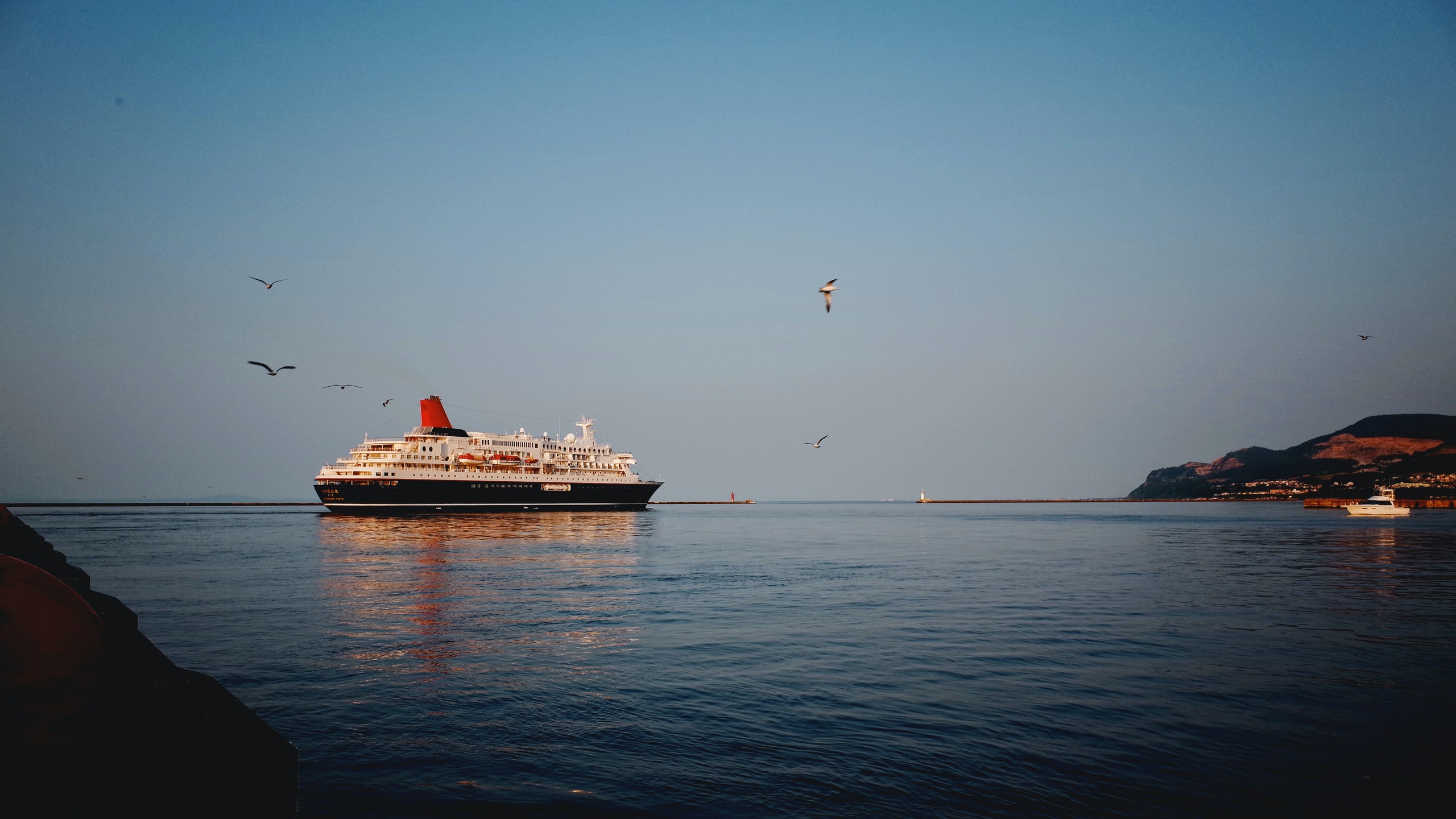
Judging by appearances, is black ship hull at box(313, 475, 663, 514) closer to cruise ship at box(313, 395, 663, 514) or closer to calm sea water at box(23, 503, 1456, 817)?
cruise ship at box(313, 395, 663, 514)

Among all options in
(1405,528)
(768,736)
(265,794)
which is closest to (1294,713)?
(768,736)

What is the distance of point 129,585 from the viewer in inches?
794

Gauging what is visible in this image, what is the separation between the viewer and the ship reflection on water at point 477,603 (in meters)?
11.6

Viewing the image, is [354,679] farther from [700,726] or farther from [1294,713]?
[1294,713]

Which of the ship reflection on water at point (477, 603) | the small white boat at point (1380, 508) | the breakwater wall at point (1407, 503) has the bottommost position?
the breakwater wall at point (1407, 503)

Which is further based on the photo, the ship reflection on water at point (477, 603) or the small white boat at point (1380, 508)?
the small white boat at point (1380, 508)

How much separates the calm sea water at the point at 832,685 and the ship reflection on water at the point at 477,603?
0.12 metres

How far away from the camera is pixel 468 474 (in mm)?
79688

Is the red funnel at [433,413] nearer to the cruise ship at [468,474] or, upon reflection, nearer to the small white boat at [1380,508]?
the cruise ship at [468,474]

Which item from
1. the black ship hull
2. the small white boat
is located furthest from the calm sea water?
the small white boat

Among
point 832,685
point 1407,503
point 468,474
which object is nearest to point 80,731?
point 832,685

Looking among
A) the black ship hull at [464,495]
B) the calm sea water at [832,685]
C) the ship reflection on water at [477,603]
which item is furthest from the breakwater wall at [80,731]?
the black ship hull at [464,495]

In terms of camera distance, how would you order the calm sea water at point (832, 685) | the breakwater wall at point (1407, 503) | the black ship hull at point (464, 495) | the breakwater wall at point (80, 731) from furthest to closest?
the breakwater wall at point (1407, 503), the black ship hull at point (464, 495), the calm sea water at point (832, 685), the breakwater wall at point (80, 731)

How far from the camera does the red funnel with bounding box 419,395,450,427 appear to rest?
83.5m
